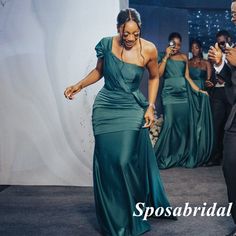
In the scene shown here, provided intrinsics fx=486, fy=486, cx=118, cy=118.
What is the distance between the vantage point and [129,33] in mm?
2793

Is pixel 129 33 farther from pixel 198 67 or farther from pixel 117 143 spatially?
pixel 198 67

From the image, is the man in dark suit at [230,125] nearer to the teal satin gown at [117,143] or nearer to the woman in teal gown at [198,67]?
the teal satin gown at [117,143]

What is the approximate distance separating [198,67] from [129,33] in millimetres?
3215

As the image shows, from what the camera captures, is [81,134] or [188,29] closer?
[81,134]

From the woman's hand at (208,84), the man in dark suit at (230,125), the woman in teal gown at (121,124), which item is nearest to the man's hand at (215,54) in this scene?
the man in dark suit at (230,125)

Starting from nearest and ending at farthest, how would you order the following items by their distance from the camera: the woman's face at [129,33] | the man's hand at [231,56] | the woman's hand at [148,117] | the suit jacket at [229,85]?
the man's hand at [231,56]
the suit jacket at [229,85]
the woman's face at [129,33]
the woman's hand at [148,117]

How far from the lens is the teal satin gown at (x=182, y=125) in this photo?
5.57m

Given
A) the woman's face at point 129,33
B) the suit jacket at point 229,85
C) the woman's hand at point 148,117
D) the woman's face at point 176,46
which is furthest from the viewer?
the woman's face at point 176,46

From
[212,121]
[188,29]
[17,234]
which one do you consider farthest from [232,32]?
[17,234]

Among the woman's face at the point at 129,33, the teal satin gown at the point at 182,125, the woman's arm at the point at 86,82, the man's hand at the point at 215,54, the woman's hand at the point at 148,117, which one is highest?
the woman's face at the point at 129,33

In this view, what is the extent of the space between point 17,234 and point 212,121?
324 centimetres

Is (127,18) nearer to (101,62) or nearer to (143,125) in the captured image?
(101,62)

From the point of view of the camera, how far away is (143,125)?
2941 millimetres

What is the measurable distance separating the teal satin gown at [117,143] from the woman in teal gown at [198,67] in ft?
9.85
